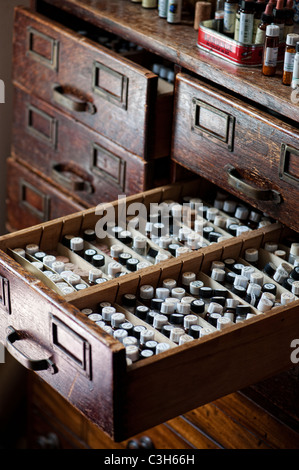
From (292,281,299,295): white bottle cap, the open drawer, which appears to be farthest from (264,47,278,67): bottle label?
(292,281,299,295): white bottle cap

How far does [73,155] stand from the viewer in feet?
6.93

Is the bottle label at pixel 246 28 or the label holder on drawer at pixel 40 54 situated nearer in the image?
the bottle label at pixel 246 28

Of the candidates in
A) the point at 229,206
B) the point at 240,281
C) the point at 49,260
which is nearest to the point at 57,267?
the point at 49,260

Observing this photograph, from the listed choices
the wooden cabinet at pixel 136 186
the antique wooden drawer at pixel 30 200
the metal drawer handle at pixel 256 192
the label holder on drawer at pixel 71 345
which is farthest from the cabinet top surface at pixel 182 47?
the label holder on drawer at pixel 71 345

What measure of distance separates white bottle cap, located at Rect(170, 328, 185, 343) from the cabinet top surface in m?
0.46

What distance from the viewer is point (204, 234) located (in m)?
1.75

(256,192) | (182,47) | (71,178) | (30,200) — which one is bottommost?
(30,200)

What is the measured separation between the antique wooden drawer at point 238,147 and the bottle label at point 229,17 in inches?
5.4

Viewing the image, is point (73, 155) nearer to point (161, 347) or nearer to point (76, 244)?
point (76, 244)

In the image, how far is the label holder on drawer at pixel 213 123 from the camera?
1681 mm

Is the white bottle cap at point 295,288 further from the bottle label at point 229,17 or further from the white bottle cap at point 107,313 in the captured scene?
the bottle label at point 229,17

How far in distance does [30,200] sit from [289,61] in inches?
39.1

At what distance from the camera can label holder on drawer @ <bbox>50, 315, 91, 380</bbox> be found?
1.30 meters

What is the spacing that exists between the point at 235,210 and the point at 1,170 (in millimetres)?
932
